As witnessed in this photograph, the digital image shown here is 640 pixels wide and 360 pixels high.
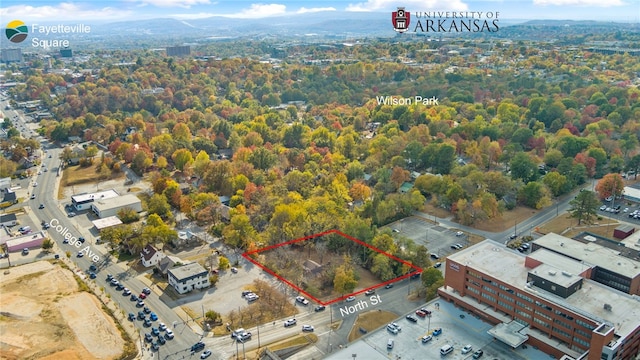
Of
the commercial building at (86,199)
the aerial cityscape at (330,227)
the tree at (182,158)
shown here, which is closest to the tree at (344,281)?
the aerial cityscape at (330,227)

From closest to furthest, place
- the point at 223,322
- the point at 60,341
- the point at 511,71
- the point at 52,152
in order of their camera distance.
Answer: the point at 60,341, the point at 223,322, the point at 52,152, the point at 511,71

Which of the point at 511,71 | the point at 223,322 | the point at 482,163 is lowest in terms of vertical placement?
the point at 223,322

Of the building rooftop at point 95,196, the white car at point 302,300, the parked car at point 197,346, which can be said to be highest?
the building rooftop at point 95,196

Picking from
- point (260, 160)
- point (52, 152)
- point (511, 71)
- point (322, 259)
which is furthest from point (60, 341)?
point (511, 71)

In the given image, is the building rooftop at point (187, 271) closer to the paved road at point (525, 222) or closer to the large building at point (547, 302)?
the large building at point (547, 302)

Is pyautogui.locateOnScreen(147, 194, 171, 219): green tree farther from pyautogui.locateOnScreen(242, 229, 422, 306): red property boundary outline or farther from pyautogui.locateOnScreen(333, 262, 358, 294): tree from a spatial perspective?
pyautogui.locateOnScreen(333, 262, 358, 294): tree

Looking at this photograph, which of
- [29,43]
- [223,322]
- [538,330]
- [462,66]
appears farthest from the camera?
[29,43]

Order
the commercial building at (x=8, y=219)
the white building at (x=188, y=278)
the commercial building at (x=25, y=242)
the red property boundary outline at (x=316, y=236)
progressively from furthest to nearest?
1. the commercial building at (x=8, y=219)
2. the commercial building at (x=25, y=242)
3. the white building at (x=188, y=278)
4. the red property boundary outline at (x=316, y=236)

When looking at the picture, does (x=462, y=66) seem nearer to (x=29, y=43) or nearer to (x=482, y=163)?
(x=482, y=163)
